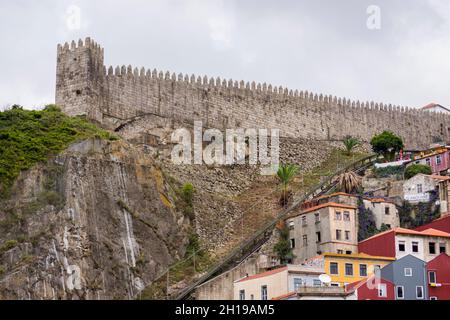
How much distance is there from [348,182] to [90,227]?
75.8 ft

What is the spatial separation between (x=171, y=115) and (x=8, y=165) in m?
17.0

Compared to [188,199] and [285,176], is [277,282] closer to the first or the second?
[188,199]

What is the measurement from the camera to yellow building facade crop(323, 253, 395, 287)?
7081cm

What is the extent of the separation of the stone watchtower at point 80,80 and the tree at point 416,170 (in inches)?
897

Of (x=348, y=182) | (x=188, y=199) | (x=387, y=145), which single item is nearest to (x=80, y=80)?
(x=188, y=199)

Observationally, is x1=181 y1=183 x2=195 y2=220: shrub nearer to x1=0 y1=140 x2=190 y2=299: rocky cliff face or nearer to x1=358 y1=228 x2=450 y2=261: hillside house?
x1=0 y1=140 x2=190 y2=299: rocky cliff face

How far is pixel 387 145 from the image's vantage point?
97.7 metres

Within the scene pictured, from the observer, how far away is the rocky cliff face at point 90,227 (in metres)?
66.1

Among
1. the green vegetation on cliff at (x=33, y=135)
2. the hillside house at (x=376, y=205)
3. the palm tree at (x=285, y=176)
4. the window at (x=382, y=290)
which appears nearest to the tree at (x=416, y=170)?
the hillside house at (x=376, y=205)

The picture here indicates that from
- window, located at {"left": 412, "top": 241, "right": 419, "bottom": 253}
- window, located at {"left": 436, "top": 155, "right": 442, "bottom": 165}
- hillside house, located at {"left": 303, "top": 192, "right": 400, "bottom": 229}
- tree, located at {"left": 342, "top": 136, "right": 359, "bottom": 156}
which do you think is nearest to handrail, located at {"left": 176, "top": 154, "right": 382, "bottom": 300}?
hillside house, located at {"left": 303, "top": 192, "right": 400, "bottom": 229}

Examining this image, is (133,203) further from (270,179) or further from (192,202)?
(270,179)

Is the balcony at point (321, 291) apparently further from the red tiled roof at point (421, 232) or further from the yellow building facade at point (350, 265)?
the red tiled roof at point (421, 232)

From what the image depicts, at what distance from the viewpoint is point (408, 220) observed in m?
82.1
